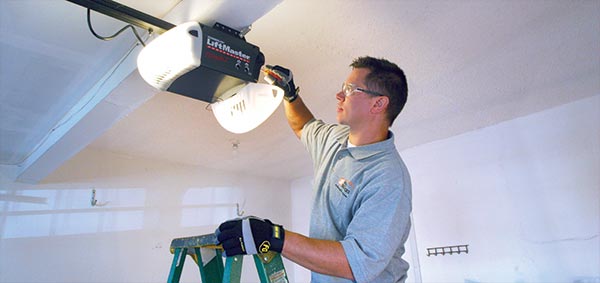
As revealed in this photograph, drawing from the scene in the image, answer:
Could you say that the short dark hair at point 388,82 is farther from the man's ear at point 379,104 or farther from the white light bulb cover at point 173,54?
the white light bulb cover at point 173,54

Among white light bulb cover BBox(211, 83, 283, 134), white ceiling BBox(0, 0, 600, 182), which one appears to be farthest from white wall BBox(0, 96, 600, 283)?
white light bulb cover BBox(211, 83, 283, 134)

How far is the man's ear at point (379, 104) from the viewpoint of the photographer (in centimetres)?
138

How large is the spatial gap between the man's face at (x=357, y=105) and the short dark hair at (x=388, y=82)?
25mm

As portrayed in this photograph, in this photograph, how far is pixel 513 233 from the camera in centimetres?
267

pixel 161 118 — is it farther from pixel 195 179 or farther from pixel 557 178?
pixel 557 178

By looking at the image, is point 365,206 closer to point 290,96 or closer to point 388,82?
point 388,82

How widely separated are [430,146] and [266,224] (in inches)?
106

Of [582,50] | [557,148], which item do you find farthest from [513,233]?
[582,50]

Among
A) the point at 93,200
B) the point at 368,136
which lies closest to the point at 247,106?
the point at 368,136

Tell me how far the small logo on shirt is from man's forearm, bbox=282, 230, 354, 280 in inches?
10.0

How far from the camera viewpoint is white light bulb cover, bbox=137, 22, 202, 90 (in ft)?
3.49

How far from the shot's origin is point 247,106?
1421mm

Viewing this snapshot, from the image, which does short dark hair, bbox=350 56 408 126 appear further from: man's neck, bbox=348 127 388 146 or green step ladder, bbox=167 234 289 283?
green step ladder, bbox=167 234 289 283

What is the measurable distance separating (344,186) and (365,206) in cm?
16
